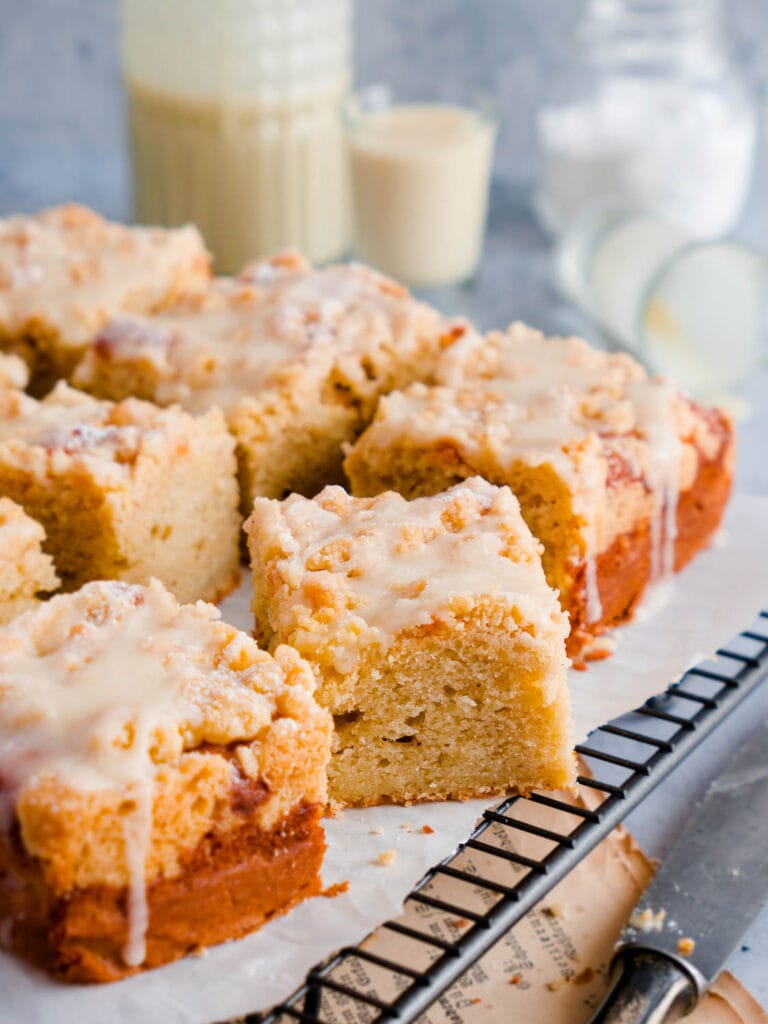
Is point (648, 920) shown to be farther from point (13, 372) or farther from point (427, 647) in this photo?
point (13, 372)

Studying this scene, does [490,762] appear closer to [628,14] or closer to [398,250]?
[398,250]

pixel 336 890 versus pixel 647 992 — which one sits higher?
pixel 336 890

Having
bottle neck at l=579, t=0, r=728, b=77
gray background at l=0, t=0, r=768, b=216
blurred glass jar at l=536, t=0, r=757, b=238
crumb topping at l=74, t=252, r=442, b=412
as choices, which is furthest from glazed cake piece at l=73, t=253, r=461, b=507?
gray background at l=0, t=0, r=768, b=216

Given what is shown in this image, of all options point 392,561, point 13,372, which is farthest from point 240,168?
point 392,561

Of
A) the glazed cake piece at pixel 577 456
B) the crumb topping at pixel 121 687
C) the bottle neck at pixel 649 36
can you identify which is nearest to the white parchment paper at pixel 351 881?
the glazed cake piece at pixel 577 456

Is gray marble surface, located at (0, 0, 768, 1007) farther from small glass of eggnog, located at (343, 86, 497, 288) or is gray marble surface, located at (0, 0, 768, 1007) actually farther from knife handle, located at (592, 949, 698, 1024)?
knife handle, located at (592, 949, 698, 1024)

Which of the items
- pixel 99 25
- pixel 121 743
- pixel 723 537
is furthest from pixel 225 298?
pixel 99 25

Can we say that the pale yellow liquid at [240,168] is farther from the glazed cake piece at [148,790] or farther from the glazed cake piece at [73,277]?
the glazed cake piece at [148,790]
